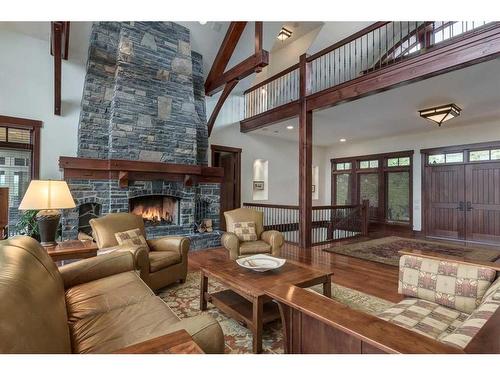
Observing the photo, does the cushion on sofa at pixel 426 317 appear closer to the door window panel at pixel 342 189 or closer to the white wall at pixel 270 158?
the white wall at pixel 270 158

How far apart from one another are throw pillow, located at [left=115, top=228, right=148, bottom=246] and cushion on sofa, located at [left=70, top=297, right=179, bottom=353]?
1.47m

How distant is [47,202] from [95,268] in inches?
Answer: 38.1

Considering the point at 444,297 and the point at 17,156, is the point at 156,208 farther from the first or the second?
the point at 444,297

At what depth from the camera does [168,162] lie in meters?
5.20

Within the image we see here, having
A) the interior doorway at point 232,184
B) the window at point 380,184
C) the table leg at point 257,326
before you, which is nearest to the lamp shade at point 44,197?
the table leg at point 257,326

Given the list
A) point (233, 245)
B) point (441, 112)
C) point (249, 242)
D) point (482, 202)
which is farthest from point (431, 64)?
point (482, 202)

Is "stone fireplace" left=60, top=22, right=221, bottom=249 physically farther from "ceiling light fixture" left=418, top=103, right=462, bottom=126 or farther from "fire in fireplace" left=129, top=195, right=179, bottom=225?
"ceiling light fixture" left=418, top=103, right=462, bottom=126

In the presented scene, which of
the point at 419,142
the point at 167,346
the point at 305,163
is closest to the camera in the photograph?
the point at 167,346

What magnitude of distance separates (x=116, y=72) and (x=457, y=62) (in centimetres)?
525

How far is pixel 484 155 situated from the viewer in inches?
251

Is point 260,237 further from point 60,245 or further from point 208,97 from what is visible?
point 208,97

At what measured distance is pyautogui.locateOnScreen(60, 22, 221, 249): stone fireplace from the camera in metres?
4.60

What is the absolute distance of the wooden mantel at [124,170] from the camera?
4293 mm
